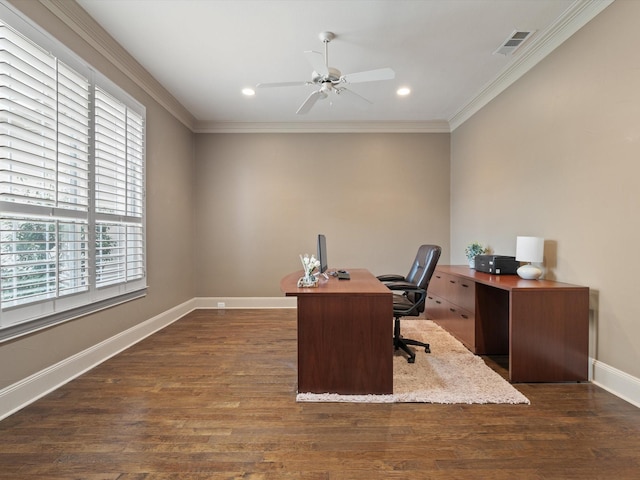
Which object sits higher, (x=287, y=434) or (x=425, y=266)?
(x=425, y=266)

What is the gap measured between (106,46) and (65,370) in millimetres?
2801

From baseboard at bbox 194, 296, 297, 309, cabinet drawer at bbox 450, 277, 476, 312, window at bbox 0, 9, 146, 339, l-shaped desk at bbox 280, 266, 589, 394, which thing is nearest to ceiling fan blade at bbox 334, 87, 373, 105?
l-shaped desk at bbox 280, 266, 589, 394

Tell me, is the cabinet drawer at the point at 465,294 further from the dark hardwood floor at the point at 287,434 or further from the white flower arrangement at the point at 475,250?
the dark hardwood floor at the point at 287,434

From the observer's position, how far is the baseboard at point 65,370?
2.00m

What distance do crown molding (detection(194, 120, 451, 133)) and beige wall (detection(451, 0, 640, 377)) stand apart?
1485mm

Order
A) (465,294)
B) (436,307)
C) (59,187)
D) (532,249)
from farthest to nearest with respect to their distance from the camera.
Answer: (436,307), (465,294), (532,249), (59,187)

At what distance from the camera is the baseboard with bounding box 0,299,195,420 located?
200cm

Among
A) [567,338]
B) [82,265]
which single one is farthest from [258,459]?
[567,338]

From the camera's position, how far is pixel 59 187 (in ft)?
7.74

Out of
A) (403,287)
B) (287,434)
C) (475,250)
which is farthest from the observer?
(475,250)

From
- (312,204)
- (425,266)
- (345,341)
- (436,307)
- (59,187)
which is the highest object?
(312,204)

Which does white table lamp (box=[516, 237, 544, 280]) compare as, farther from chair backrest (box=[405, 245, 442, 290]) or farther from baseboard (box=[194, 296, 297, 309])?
baseboard (box=[194, 296, 297, 309])

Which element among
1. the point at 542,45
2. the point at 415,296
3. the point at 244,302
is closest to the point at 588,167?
the point at 542,45

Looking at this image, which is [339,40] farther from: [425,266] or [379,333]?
[379,333]
